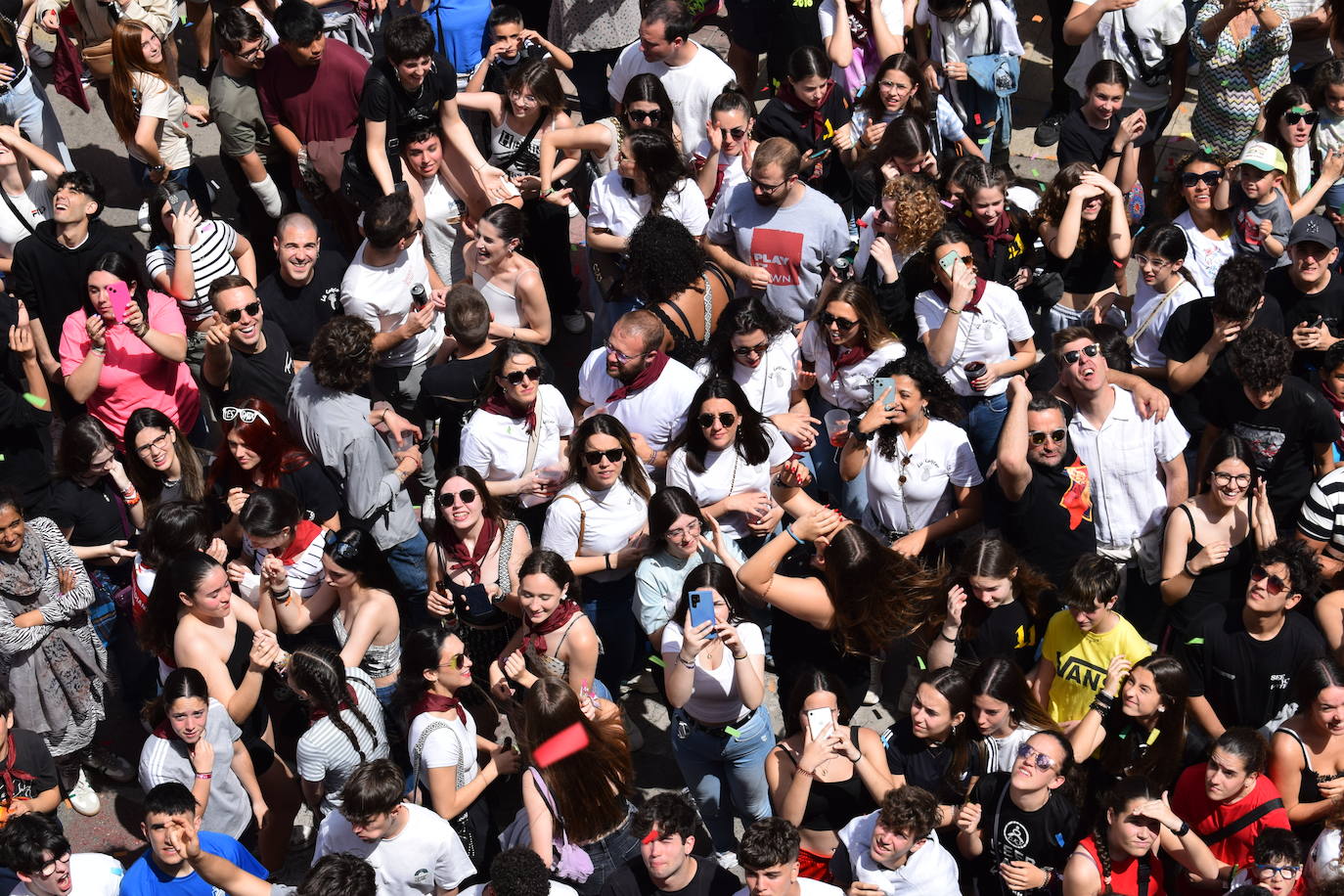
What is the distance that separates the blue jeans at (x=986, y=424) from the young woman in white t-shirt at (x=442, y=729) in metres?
2.53

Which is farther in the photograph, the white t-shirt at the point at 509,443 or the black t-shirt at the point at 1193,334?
the black t-shirt at the point at 1193,334

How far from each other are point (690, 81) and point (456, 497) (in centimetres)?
336

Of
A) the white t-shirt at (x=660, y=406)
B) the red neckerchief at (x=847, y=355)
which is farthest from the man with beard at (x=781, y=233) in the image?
the white t-shirt at (x=660, y=406)

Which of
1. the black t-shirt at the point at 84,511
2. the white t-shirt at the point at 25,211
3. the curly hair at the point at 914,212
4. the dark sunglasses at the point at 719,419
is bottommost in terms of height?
the black t-shirt at the point at 84,511

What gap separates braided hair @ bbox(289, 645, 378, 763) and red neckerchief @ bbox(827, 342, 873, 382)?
8.57ft

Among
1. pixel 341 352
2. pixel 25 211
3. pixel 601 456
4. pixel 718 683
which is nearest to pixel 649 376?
pixel 601 456

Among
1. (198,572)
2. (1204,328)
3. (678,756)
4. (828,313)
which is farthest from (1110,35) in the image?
(198,572)

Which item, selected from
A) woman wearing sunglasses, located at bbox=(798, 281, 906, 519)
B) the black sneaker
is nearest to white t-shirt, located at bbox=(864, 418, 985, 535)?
woman wearing sunglasses, located at bbox=(798, 281, 906, 519)

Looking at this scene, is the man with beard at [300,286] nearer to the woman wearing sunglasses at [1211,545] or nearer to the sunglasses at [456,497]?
the sunglasses at [456,497]

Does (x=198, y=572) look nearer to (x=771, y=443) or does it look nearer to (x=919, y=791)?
(x=771, y=443)

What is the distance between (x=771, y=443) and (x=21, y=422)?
3.42 meters

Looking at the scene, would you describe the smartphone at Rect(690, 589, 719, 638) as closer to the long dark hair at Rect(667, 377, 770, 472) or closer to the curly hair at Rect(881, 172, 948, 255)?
the long dark hair at Rect(667, 377, 770, 472)

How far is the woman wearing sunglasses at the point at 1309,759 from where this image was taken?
5566 mm

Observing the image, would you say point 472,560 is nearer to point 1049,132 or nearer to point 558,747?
point 558,747
